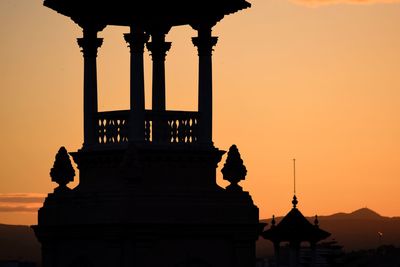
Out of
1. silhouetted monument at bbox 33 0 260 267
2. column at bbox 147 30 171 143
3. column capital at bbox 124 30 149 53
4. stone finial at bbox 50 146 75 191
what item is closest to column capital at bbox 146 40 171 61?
column at bbox 147 30 171 143

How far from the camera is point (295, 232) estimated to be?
94.0 meters

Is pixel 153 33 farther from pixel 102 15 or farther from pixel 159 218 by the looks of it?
pixel 159 218

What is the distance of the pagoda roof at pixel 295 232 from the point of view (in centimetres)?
9256

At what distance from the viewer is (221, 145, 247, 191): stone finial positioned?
70562mm

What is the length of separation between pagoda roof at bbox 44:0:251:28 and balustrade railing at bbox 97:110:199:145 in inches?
123

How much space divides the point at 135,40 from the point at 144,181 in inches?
181

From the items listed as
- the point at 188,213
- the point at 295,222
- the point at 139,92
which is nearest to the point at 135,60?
the point at 139,92

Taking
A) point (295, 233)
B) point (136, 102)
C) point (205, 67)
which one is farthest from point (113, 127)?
point (295, 233)

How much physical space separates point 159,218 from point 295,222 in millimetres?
26850

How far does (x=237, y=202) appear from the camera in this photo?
7019 centimetres

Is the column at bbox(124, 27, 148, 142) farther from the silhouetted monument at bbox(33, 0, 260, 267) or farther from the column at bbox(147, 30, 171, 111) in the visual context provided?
the column at bbox(147, 30, 171, 111)

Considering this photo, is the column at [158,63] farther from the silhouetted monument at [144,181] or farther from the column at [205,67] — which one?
the column at [205,67]

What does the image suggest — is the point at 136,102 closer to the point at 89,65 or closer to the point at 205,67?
the point at 89,65

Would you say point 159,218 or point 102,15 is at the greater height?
point 102,15
